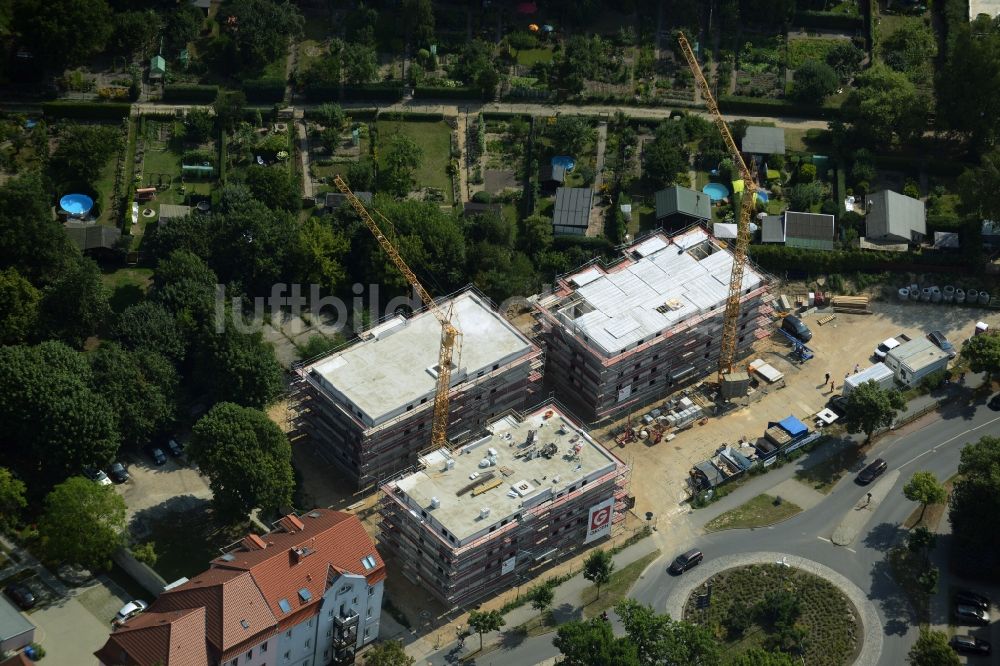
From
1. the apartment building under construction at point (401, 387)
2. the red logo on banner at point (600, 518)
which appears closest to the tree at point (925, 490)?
the red logo on banner at point (600, 518)

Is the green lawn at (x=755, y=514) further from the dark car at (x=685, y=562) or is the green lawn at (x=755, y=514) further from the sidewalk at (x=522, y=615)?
the sidewalk at (x=522, y=615)

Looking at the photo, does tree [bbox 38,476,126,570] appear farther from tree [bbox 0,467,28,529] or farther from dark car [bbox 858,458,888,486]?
dark car [bbox 858,458,888,486]

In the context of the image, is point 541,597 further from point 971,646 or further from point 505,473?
point 971,646

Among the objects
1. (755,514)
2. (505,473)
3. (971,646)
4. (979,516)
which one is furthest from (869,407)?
(505,473)

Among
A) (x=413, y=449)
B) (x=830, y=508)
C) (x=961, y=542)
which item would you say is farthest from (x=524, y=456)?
(x=961, y=542)

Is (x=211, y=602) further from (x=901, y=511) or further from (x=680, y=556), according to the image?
(x=901, y=511)
